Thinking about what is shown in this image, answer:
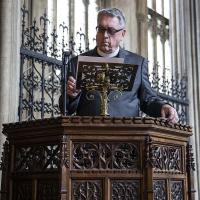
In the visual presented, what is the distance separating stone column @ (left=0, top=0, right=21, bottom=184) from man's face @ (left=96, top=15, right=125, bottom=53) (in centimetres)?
187

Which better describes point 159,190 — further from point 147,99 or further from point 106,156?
point 147,99

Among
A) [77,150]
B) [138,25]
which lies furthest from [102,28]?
[138,25]

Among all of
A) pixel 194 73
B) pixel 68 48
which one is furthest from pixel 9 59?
pixel 194 73

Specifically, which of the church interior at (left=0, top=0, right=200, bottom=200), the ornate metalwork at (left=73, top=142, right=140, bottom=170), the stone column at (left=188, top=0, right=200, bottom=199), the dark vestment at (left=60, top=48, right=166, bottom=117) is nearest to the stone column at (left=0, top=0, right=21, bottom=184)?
the church interior at (left=0, top=0, right=200, bottom=200)

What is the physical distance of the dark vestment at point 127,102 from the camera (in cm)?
311

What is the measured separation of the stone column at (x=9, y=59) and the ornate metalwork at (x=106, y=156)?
2.33 meters

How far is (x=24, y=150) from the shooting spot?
2.79 metres

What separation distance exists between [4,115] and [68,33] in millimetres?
4826

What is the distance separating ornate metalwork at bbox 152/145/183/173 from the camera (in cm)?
269

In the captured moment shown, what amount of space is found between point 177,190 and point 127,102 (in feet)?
2.06

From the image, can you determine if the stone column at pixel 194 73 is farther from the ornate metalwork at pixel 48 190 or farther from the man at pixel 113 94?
the ornate metalwork at pixel 48 190

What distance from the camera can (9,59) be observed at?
5.03 metres

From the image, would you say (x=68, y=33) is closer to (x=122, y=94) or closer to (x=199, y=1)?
(x=199, y=1)

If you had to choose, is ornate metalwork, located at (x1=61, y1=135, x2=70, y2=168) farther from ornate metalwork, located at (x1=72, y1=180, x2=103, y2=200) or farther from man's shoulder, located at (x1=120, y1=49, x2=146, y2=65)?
man's shoulder, located at (x1=120, y1=49, x2=146, y2=65)
